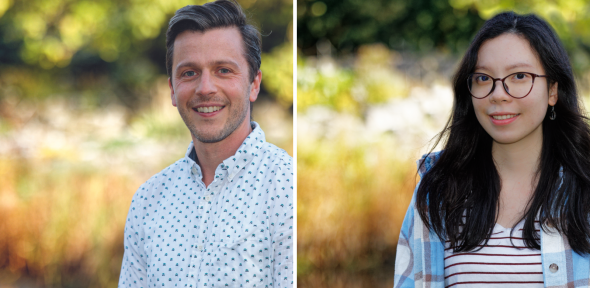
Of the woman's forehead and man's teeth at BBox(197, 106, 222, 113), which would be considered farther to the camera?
man's teeth at BBox(197, 106, 222, 113)

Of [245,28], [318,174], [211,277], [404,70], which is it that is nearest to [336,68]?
[404,70]

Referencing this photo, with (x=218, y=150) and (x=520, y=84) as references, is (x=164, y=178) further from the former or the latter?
(x=520, y=84)

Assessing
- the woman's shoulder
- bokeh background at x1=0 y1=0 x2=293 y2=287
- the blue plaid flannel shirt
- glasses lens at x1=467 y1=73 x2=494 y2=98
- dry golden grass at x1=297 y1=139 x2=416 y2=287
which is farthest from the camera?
dry golden grass at x1=297 y1=139 x2=416 y2=287

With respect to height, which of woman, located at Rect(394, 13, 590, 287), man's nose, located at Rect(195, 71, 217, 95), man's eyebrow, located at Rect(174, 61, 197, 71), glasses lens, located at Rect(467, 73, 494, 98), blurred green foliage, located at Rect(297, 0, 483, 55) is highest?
blurred green foliage, located at Rect(297, 0, 483, 55)

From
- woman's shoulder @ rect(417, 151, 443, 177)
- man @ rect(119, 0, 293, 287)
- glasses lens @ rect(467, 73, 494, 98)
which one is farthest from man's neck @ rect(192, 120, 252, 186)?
glasses lens @ rect(467, 73, 494, 98)

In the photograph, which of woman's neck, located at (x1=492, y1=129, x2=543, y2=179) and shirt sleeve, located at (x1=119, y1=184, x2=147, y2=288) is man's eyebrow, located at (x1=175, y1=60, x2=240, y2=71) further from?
A: woman's neck, located at (x1=492, y1=129, x2=543, y2=179)

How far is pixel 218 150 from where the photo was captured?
1.58 metres

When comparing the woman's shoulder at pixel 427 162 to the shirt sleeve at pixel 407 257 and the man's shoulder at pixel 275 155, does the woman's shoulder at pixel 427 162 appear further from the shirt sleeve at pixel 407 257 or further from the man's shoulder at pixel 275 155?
the man's shoulder at pixel 275 155

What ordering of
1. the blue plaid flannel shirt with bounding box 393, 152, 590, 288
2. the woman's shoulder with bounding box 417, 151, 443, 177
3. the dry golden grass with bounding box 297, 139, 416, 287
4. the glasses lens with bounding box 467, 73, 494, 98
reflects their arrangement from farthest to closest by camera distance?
the dry golden grass with bounding box 297, 139, 416, 287
the woman's shoulder with bounding box 417, 151, 443, 177
the glasses lens with bounding box 467, 73, 494, 98
the blue plaid flannel shirt with bounding box 393, 152, 590, 288

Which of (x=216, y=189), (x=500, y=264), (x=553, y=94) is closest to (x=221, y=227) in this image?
(x=216, y=189)

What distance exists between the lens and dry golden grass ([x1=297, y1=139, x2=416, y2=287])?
8.99 ft

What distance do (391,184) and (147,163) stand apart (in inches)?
55.9

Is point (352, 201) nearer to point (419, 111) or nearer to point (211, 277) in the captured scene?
point (419, 111)

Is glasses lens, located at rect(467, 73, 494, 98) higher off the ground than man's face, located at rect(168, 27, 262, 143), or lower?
lower
